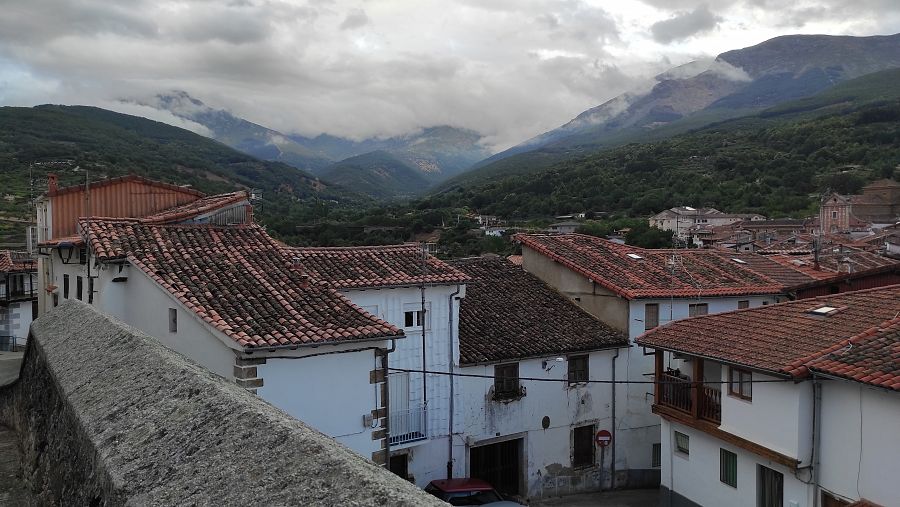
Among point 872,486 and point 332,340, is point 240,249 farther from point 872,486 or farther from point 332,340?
point 872,486

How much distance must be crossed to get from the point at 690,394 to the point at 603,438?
14.0 feet

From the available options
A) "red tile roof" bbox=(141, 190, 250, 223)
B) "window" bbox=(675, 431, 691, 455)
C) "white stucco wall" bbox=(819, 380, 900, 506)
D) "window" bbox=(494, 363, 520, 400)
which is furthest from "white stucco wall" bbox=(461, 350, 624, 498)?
"red tile roof" bbox=(141, 190, 250, 223)

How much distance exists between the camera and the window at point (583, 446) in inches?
842

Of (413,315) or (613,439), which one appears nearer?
(413,315)

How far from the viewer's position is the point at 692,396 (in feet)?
57.8

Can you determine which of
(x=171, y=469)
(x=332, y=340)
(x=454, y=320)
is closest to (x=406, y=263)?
(x=454, y=320)

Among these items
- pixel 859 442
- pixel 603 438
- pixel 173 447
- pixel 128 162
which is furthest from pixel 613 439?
pixel 128 162

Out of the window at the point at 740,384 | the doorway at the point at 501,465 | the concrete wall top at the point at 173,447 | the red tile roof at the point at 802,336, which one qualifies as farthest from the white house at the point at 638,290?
the concrete wall top at the point at 173,447

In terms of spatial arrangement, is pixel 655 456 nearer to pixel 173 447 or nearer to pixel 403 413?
pixel 403 413

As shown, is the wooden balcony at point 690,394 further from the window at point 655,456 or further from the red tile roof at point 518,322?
the window at point 655,456

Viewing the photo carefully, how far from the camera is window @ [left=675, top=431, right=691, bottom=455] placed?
59.2ft

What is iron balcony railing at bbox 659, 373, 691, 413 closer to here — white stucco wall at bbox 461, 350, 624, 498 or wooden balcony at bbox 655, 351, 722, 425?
wooden balcony at bbox 655, 351, 722, 425

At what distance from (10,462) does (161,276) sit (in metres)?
6.24

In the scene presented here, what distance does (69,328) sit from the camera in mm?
8430
